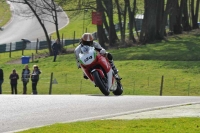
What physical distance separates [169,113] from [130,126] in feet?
6.86

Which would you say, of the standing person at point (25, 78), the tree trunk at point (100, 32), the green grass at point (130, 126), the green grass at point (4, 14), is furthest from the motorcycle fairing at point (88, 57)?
the green grass at point (4, 14)

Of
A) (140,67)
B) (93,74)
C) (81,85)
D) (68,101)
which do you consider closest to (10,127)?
(68,101)

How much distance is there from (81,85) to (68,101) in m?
16.2

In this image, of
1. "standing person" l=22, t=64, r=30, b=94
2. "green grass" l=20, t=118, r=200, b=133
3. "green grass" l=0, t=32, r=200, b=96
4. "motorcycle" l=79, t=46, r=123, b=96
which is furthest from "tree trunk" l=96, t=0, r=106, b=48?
"green grass" l=20, t=118, r=200, b=133

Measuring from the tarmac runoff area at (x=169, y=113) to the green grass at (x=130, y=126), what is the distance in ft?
2.43

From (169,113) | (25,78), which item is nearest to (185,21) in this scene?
(25,78)

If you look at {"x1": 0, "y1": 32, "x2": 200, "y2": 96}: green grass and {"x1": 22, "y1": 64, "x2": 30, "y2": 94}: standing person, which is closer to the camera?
{"x1": 22, "y1": 64, "x2": 30, "y2": 94}: standing person

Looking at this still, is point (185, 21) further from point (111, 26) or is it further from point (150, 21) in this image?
point (150, 21)

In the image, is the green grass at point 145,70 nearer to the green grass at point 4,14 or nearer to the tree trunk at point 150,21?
the tree trunk at point 150,21

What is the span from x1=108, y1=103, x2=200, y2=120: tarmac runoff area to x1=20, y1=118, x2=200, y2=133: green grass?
2.43ft

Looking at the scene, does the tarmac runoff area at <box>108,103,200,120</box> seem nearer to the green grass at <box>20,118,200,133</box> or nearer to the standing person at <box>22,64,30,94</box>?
the green grass at <box>20,118,200,133</box>

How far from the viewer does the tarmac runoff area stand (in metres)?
13.4

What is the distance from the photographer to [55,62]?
4472 cm

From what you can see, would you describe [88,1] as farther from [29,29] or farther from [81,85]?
[29,29]
